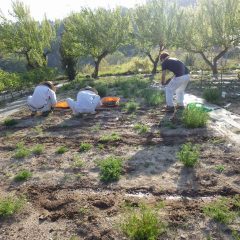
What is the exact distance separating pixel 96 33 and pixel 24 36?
549cm

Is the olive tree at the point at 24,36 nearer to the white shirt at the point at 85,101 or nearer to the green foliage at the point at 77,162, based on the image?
the white shirt at the point at 85,101

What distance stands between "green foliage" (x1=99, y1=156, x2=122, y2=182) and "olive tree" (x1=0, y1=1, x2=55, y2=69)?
71.1 ft

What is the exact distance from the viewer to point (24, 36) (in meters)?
26.4

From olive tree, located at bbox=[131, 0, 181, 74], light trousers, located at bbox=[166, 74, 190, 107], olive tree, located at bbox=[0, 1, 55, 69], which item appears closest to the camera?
light trousers, located at bbox=[166, 74, 190, 107]

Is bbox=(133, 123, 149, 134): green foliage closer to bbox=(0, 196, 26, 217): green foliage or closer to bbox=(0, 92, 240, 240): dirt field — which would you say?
bbox=(0, 92, 240, 240): dirt field

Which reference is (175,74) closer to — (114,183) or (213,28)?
(114,183)

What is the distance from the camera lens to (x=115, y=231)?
14.8 ft

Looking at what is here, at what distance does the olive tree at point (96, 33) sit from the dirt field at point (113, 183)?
16003mm

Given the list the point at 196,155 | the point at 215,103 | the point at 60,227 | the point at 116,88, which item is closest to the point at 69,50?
the point at 116,88

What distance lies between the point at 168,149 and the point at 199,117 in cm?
166

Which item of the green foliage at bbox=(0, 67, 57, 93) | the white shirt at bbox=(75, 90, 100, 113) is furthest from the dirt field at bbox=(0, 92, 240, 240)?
the green foliage at bbox=(0, 67, 57, 93)

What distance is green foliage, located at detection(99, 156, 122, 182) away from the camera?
6.12 metres

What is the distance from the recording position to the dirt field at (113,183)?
4637 mm

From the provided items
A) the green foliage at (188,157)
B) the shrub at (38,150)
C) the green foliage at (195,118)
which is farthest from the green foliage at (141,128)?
the shrub at (38,150)
